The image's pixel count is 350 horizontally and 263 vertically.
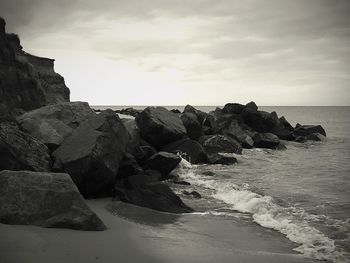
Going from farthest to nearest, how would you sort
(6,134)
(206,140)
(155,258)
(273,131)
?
(273,131) → (206,140) → (6,134) → (155,258)

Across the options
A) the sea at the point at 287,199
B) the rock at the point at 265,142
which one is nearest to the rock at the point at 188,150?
the sea at the point at 287,199

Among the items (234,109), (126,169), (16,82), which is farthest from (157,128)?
(16,82)

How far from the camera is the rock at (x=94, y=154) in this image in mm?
8312

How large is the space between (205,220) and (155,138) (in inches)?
311

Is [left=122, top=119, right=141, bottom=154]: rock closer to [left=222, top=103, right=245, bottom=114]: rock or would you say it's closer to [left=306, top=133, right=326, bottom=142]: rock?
[left=222, top=103, right=245, bottom=114]: rock

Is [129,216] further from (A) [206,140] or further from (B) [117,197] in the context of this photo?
(A) [206,140]

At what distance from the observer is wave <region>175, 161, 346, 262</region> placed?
244 inches

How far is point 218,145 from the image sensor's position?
2050cm

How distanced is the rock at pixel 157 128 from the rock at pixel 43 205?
8.99m

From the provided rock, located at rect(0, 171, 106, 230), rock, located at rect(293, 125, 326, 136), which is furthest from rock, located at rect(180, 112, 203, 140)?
rock, located at rect(293, 125, 326, 136)

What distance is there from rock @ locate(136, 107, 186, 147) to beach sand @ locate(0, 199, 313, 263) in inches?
296

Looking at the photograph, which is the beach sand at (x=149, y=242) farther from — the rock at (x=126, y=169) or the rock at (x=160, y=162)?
the rock at (x=160, y=162)

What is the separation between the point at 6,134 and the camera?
805 cm

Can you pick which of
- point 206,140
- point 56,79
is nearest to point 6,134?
point 206,140
